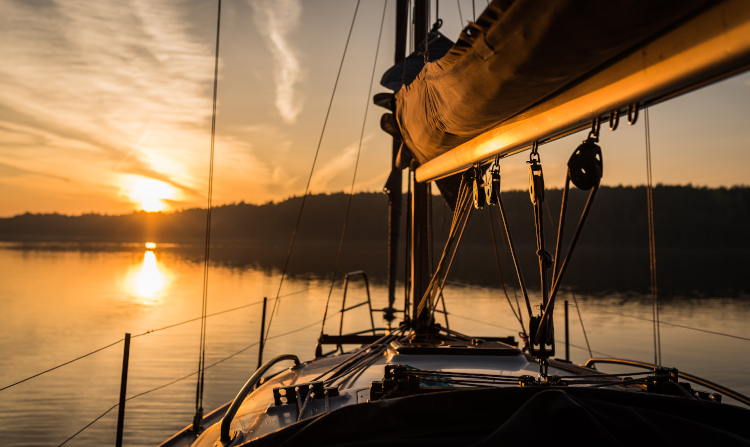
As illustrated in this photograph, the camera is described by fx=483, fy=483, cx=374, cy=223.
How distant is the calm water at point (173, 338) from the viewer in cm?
766

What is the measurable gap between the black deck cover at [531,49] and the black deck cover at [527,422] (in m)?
1.04

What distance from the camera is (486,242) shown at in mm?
83750

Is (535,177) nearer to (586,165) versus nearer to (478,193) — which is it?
(586,165)

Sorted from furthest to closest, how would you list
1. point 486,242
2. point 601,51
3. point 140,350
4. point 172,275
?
point 486,242 → point 172,275 → point 140,350 → point 601,51

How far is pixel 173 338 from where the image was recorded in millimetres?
13406

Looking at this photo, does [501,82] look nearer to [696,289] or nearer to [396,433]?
[396,433]

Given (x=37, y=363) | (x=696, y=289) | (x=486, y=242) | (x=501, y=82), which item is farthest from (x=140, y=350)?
(x=486, y=242)

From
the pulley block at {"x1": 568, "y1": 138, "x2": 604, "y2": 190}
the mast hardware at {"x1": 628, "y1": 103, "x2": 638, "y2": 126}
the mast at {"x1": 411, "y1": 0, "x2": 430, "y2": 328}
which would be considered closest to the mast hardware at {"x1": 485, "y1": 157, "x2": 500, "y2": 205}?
the pulley block at {"x1": 568, "y1": 138, "x2": 604, "y2": 190}

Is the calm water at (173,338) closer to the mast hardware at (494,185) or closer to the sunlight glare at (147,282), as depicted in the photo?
the sunlight glare at (147,282)

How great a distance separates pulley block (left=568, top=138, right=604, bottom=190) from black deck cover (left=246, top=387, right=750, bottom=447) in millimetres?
752

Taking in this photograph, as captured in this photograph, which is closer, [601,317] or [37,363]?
[37,363]

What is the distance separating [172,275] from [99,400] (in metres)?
26.1

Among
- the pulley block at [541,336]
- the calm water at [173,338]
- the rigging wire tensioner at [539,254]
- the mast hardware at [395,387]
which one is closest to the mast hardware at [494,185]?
the rigging wire tensioner at [539,254]

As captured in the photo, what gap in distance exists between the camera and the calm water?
7.66 m
